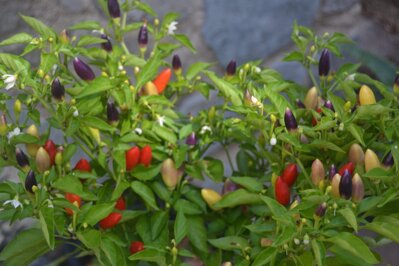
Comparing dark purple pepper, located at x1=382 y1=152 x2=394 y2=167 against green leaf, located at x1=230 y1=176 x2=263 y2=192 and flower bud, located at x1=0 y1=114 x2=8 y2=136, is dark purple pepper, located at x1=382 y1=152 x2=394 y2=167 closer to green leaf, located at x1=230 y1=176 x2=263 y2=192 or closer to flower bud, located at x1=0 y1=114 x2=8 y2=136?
green leaf, located at x1=230 y1=176 x2=263 y2=192

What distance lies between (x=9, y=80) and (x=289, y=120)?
49cm

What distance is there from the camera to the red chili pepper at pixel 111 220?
1508mm

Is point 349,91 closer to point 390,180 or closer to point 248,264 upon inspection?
point 390,180

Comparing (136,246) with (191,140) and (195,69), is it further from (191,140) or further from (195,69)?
(195,69)

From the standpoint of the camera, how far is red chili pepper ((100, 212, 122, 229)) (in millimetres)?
1508

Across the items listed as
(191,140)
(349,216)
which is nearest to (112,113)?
(191,140)

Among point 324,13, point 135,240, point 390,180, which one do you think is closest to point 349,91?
point 390,180

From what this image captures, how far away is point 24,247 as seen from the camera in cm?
147

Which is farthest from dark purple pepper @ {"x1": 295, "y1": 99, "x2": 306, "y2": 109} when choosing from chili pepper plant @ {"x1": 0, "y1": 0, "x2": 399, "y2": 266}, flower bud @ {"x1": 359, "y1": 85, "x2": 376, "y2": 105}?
flower bud @ {"x1": 359, "y1": 85, "x2": 376, "y2": 105}

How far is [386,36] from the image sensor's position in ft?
7.31

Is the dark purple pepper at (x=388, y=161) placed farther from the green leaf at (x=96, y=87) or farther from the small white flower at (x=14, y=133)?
the small white flower at (x=14, y=133)

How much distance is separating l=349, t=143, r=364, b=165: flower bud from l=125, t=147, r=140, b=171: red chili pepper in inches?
16.0

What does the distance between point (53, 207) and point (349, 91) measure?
0.59 metres

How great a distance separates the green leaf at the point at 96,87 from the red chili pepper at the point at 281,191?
0.35 metres
